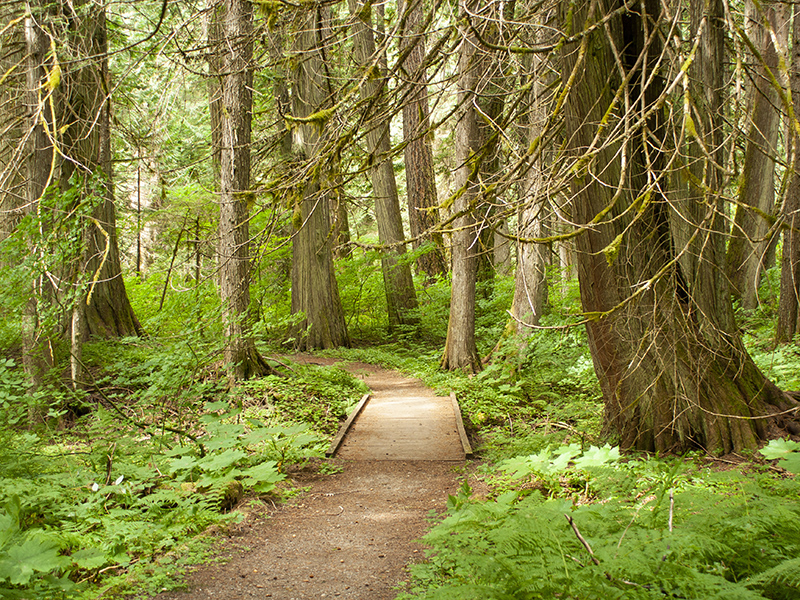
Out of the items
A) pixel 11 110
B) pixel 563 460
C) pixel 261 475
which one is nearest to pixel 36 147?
pixel 11 110

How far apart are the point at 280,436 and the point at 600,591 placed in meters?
4.45

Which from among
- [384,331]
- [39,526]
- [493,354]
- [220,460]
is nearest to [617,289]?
[220,460]

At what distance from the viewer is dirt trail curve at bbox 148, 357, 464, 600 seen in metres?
3.38

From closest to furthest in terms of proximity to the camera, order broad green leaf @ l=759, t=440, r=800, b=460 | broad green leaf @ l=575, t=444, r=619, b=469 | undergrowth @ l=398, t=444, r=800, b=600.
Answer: undergrowth @ l=398, t=444, r=800, b=600 → broad green leaf @ l=759, t=440, r=800, b=460 → broad green leaf @ l=575, t=444, r=619, b=469

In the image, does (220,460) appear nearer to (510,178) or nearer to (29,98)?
(510,178)

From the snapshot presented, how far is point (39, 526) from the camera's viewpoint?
3.65 metres

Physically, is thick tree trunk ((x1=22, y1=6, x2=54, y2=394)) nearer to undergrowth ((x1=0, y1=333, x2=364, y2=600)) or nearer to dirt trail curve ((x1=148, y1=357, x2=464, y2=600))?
undergrowth ((x1=0, y1=333, x2=364, y2=600))

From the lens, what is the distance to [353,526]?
4465 millimetres

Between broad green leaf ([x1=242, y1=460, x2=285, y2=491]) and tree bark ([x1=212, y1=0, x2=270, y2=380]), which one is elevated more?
tree bark ([x1=212, y1=0, x2=270, y2=380])

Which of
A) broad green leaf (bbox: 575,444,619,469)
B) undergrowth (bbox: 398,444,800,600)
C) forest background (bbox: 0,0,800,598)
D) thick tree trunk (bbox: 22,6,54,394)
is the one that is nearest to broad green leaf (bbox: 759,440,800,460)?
forest background (bbox: 0,0,800,598)

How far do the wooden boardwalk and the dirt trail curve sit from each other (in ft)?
0.05

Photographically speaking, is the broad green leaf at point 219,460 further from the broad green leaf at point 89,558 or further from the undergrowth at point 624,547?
the undergrowth at point 624,547

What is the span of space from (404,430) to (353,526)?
9.65 ft

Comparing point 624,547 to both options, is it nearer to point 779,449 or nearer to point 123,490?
point 779,449
